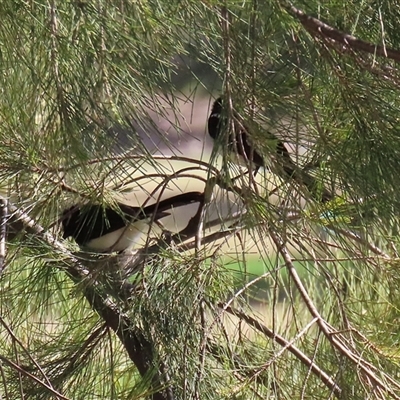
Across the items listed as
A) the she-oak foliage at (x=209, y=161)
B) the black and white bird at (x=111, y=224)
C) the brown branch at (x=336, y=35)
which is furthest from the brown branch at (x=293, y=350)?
the brown branch at (x=336, y=35)

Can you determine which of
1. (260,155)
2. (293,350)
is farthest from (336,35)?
(293,350)

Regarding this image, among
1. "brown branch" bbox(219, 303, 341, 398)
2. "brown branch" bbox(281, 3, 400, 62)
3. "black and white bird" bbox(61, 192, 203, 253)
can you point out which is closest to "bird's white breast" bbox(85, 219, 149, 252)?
"black and white bird" bbox(61, 192, 203, 253)

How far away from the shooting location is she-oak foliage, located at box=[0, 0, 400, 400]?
55 centimetres

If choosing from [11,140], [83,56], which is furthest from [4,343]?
[83,56]

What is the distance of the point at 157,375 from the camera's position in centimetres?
71

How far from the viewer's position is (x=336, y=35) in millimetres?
492

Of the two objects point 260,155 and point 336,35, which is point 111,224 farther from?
point 336,35

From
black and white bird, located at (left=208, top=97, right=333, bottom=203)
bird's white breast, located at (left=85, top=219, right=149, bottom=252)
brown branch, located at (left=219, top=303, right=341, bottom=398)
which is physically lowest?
brown branch, located at (left=219, top=303, right=341, bottom=398)

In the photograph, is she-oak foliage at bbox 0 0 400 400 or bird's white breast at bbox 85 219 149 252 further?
bird's white breast at bbox 85 219 149 252

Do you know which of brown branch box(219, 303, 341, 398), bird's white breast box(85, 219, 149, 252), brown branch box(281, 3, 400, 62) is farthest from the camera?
bird's white breast box(85, 219, 149, 252)

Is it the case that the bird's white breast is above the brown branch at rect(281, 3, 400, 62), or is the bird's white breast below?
below

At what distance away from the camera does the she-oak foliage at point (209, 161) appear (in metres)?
0.55

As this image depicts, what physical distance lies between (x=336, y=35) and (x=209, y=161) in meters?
0.15

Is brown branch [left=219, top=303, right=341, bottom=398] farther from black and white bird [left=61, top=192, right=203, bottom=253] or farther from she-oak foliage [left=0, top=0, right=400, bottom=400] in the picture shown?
black and white bird [left=61, top=192, right=203, bottom=253]
